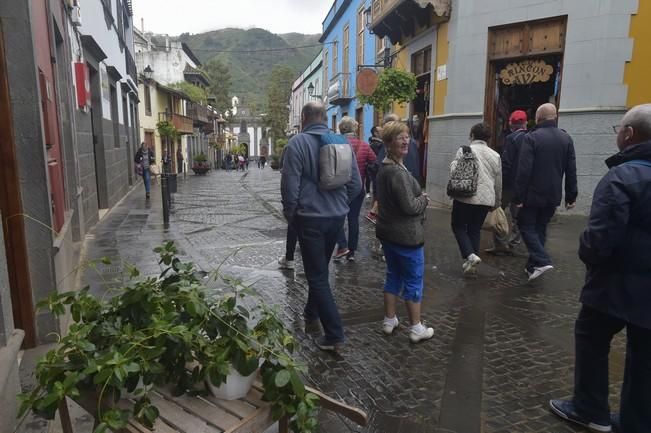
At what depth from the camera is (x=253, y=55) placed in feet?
367

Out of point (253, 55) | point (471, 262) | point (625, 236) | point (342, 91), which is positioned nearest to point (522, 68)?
point (471, 262)

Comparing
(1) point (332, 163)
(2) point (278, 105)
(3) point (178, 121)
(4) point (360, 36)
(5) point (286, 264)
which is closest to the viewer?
(1) point (332, 163)

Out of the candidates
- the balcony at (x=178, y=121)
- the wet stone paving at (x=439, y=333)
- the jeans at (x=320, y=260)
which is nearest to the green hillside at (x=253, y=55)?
the balcony at (x=178, y=121)

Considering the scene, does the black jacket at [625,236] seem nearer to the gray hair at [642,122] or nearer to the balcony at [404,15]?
the gray hair at [642,122]

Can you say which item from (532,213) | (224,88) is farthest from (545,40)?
(224,88)

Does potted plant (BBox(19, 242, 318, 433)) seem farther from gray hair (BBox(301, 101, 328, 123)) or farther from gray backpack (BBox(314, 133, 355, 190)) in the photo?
gray hair (BBox(301, 101, 328, 123))

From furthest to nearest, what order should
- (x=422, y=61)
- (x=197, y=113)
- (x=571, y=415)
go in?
(x=197, y=113) → (x=422, y=61) → (x=571, y=415)

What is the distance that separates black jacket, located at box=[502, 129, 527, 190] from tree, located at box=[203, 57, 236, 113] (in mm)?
76434

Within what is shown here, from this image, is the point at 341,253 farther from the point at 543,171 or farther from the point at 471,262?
the point at 543,171

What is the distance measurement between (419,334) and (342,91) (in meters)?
20.0

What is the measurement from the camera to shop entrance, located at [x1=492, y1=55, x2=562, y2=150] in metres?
9.92

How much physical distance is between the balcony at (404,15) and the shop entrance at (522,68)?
4.64 feet

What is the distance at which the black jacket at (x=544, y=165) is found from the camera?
5.34 meters

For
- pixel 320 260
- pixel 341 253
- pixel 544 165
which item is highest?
pixel 544 165
